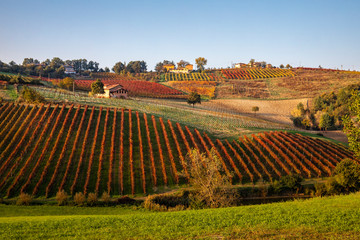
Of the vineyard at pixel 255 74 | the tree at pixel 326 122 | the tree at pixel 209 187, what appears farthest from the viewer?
the vineyard at pixel 255 74

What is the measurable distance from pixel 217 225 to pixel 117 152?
29881mm

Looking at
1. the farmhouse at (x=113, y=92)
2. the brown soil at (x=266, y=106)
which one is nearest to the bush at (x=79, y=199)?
the farmhouse at (x=113, y=92)

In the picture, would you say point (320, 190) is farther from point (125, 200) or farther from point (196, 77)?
point (196, 77)

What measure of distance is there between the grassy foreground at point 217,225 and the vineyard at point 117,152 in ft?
42.9

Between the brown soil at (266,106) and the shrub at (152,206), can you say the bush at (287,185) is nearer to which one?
the shrub at (152,206)

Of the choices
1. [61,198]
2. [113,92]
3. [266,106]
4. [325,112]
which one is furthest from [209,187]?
[266,106]

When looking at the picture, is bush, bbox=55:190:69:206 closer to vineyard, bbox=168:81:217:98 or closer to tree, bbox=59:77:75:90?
tree, bbox=59:77:75:90

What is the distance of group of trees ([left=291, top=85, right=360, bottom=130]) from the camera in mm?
86450

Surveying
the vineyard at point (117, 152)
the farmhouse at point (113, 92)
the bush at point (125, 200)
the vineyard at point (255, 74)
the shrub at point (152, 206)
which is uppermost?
the vineyard at point (255, 74)

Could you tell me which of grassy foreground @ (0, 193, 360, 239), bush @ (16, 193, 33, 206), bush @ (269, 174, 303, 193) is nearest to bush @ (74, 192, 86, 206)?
bush @ (16, 193, 33, 206)

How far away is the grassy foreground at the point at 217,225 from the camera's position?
1666cm

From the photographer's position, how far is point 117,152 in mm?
45500

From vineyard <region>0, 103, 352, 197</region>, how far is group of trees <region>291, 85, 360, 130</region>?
31.9 meters

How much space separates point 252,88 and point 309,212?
126 m
